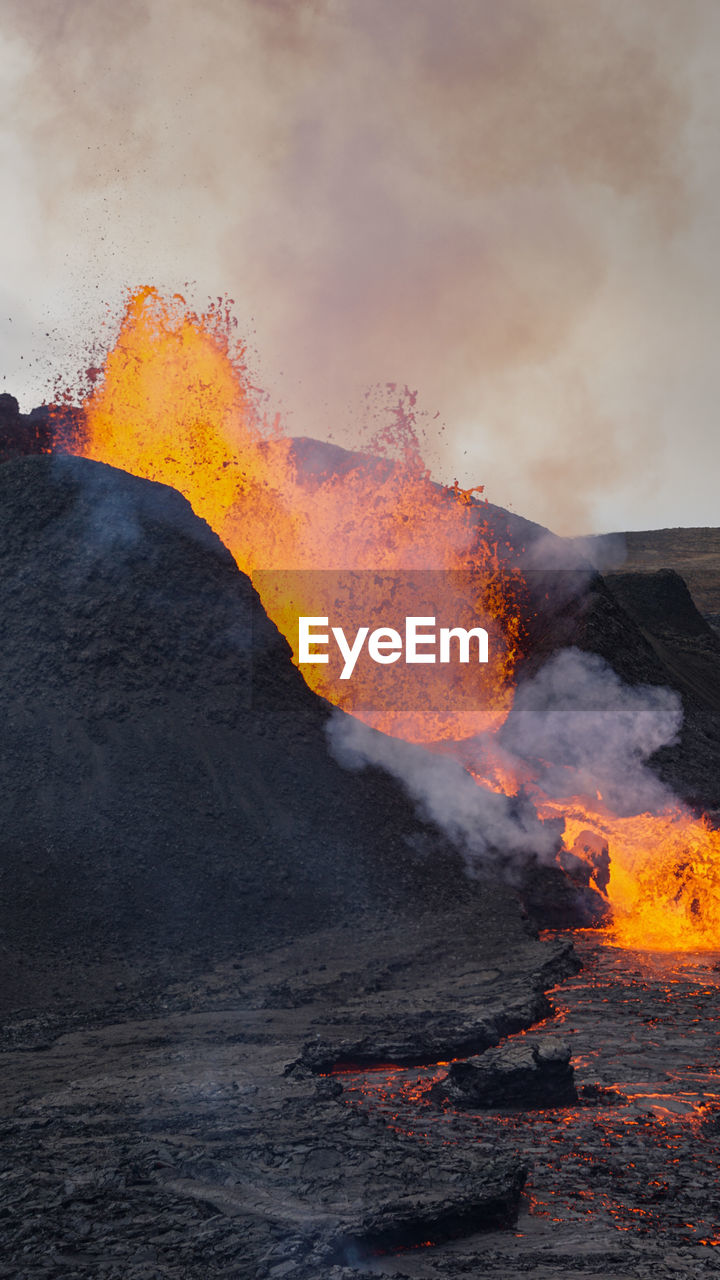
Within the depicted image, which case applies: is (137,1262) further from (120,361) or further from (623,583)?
(623,583)

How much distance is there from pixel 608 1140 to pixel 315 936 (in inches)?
336

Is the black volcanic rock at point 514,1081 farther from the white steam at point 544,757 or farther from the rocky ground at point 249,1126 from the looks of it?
the white steam at point 544,757

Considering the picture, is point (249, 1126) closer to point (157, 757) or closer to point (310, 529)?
point (157, 757)

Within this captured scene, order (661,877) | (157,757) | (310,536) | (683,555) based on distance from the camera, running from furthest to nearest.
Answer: (683,555) → (310,536) → (661,877) → (157,757)

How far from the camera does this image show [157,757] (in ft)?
63.9

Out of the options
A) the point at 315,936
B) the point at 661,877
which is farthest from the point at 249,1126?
the point at 661,877

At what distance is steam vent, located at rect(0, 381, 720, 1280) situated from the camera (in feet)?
24.3

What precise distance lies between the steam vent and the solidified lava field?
0.04 meters

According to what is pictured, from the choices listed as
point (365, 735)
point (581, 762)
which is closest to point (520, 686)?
point (581, 762)

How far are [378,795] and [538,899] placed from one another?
12.7ft

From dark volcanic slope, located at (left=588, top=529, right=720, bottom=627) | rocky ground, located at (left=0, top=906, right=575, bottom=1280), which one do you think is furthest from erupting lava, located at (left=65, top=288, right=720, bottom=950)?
dark volcanic slope, located at (left=588, top=529, right=720, bottom=627)

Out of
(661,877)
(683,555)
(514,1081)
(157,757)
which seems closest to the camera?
(514,1081)

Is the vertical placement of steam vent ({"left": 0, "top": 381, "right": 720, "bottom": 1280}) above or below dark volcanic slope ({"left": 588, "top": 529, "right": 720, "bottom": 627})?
below

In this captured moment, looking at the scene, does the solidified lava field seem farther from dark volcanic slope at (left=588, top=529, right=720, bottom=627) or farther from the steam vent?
dark volcanic slope at (left=588, top=529, right=720, bottom=627)
